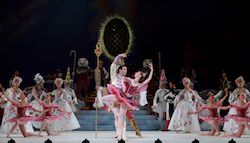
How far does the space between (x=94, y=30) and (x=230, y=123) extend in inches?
246

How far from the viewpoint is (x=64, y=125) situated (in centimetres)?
809

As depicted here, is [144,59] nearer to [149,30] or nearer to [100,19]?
[149,30]

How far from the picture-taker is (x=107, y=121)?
9.09 m

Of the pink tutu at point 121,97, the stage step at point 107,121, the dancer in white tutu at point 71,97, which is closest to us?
the pink tutu at point 121,97

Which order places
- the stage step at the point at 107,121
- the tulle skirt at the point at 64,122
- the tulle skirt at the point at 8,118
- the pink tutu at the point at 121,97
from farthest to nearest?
the stage step at the point at 107,121 < the tulle skirt at the point at 64,122 < the tulle skirt at the point at 8,118 < the pink tutu at the point at 121,97

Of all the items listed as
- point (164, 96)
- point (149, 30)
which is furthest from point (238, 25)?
point (164, 96)

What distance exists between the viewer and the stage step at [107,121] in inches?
350

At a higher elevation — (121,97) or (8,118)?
(121,97)

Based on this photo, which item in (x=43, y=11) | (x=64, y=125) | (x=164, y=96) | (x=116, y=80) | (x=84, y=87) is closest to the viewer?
(x=116, y=80)

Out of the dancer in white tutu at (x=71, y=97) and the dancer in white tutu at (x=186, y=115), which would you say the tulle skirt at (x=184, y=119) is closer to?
the dancer in white tutu at (x=186, y=115)

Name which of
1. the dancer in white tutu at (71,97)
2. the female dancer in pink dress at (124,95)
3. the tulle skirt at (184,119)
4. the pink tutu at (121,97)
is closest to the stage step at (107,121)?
the dancer in white tutu at (71,97)

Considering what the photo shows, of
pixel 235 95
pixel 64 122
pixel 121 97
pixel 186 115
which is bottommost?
pixel 64 122

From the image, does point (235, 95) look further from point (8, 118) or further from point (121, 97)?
point (8, 118)

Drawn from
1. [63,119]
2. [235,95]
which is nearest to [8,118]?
[63,119]
